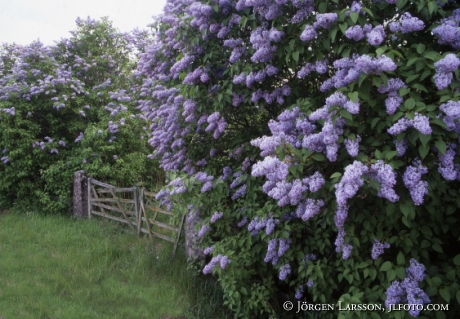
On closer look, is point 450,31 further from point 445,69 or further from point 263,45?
point 263,45

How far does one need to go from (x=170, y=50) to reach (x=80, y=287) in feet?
10.1

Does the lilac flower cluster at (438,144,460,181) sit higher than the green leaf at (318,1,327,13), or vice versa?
the green leaf at (318,1,327,13)

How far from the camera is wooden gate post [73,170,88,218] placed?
833 cm

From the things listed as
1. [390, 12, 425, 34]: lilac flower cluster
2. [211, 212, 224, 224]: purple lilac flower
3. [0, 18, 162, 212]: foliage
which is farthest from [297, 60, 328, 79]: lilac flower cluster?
[0, 18, 162, 212]: foliage

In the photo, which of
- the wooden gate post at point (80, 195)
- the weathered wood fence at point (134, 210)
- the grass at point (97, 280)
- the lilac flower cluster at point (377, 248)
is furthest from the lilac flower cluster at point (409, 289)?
the wooden gate post at point (80, 195)

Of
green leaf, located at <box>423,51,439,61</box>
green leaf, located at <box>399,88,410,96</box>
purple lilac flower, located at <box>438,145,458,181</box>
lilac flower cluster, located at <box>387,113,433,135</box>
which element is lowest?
purple lilac flower, located at <box>438,145,458,181</box>

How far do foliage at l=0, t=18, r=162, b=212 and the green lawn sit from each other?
182 centimetres

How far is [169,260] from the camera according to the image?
5.58 m

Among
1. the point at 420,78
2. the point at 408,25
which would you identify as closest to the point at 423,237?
the point at 420,78

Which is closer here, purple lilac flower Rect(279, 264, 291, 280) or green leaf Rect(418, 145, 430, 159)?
green leaf Rect(418, 145, 430, 159)

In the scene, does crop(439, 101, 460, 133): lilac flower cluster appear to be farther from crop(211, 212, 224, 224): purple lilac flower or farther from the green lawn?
the green lawn

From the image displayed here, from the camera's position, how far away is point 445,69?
2.28 m

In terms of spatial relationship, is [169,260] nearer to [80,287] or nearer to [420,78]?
[80,287]

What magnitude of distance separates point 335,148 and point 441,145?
1.87 feet
